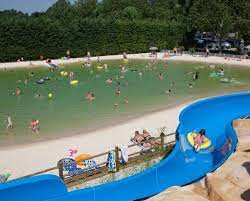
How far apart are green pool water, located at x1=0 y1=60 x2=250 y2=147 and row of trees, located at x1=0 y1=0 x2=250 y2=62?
14.6 ft

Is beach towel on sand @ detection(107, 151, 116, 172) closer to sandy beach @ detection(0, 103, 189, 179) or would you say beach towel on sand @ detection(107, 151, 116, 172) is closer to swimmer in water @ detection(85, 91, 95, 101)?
sandy beach @ detection(0, 103, 189, 179)

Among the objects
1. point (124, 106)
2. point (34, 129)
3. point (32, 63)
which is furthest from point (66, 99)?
point (32, 63)

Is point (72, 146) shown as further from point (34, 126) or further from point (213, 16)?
point (213, 16)

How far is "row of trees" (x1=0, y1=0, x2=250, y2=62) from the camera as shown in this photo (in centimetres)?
4781

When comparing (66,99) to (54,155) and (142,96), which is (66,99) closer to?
(142,96)

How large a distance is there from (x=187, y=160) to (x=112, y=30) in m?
41.7

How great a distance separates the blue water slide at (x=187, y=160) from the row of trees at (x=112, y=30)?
30.6 metres

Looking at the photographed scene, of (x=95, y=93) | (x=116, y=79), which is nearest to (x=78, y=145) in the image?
(x=95, y=93)

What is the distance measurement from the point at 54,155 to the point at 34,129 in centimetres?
512

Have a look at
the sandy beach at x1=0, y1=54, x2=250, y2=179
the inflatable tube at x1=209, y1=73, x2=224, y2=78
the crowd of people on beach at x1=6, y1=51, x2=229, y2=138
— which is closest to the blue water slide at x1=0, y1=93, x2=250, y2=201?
the sandy beach at x1=0, y1=54, x2=250, y2=179

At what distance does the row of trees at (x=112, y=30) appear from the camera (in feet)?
157

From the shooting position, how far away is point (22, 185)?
10.0m

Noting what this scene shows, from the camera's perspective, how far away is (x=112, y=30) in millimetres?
54188

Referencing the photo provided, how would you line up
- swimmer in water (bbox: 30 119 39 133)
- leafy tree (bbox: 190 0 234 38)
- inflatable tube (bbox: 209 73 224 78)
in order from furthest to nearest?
leafy tree (bbox: 190 0 234 38)
inflatable tube (bbox: 209 73 224 78)
swimmer in water (bbox: 30 119 39 133)
